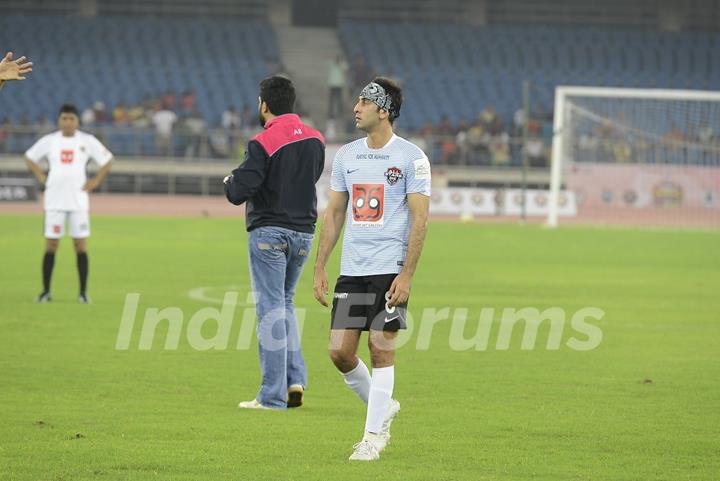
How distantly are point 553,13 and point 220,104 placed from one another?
15730 millimetres

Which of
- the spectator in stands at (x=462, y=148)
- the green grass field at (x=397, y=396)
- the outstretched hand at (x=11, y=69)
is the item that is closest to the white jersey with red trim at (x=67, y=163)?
the green grass field at (x=397, y=396)

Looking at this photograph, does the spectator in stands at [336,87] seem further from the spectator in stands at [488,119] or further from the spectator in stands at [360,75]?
the spectator in stands at [488,119]

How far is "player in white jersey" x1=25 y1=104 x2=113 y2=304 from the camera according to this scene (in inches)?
612

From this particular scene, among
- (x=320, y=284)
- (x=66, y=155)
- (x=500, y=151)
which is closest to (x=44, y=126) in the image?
(x=500, y=151)

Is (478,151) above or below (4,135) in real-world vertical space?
below

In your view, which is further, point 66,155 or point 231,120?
point 231,120

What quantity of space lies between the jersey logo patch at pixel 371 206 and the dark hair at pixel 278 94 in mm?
1715

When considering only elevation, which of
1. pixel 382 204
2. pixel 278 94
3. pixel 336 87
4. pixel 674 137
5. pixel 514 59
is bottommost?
pixel 336 87

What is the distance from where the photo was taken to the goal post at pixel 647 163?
3356 cm

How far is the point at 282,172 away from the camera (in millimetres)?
9039

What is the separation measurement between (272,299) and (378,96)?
214cm

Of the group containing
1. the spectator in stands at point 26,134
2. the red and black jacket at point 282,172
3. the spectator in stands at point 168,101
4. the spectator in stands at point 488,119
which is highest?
the red and black jacket at point 282,172

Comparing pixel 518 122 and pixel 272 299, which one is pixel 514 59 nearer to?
pixel 518 122

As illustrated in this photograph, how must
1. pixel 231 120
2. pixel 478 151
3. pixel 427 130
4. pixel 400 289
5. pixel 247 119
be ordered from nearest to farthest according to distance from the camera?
pixel 400 289, pixel 478 151, pixel 231 120, pixel 427 130, pixel 247 119
